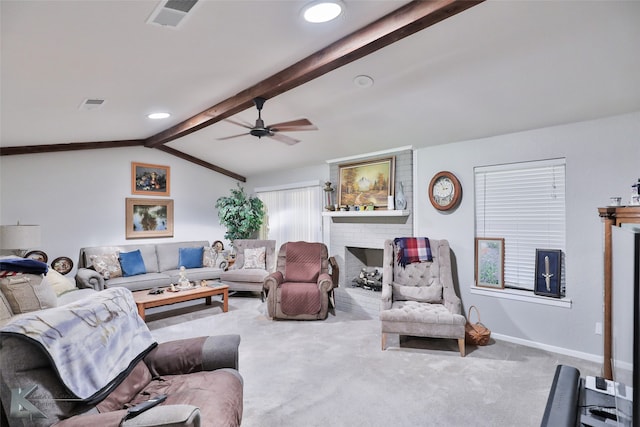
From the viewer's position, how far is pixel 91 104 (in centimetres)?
319

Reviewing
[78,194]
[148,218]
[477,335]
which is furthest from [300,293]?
[78,194]

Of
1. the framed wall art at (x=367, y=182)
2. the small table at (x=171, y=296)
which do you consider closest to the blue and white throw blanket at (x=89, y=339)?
the small table at (x=171, y=296)

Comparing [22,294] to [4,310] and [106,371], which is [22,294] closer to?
[4,310]

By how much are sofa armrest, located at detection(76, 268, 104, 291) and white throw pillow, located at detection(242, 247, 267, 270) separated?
2.06m

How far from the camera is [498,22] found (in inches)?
83.7

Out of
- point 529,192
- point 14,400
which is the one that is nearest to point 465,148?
point 529,192

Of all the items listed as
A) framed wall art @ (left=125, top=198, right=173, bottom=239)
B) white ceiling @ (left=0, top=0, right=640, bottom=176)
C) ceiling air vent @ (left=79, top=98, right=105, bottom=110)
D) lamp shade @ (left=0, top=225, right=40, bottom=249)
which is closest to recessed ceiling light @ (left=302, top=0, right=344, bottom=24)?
white ceiling @ (left=0, top=0, right=640, bottom=176)

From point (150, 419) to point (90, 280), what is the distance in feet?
13.1

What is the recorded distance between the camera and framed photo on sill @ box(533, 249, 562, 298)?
324cm

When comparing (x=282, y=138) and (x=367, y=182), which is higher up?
(x=282, y=138)

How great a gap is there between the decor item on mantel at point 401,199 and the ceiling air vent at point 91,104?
3360 millimetres

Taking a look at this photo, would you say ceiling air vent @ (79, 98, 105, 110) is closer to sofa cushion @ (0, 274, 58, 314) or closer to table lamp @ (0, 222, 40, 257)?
sofa cushion @ (0, 274, 58, 314)

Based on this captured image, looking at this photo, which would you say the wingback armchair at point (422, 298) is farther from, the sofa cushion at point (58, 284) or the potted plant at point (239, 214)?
the sofa cushion at point (58, 284)

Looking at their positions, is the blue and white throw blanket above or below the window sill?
above
